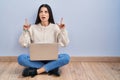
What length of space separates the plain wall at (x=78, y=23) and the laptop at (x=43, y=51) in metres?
0.47

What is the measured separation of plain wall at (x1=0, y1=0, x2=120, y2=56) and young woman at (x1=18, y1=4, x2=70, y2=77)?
18 cm

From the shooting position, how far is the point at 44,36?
225 centimetres

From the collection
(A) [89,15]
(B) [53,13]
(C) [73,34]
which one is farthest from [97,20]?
(B) [53,13]

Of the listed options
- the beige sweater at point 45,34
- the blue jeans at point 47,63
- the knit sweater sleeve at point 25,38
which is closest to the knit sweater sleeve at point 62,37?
the beige sweater at point 45,34

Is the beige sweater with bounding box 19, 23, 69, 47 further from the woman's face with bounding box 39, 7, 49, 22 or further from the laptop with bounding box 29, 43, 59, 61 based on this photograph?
the laptop with bounding box 29, 43, 59, 61

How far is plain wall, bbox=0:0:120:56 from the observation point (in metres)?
2.41

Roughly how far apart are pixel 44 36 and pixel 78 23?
454 mm

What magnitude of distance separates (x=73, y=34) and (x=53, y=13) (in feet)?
1.08

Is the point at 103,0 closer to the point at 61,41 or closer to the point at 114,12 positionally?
the point at 114,12

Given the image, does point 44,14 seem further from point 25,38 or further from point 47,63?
point 47,63

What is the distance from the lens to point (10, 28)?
245cm

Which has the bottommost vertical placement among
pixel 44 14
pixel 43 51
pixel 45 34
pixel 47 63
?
pixel 47 63

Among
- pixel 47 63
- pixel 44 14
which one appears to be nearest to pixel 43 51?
pixel 47 63

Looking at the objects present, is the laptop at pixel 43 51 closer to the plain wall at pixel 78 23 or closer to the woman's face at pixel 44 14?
the woman's face at pixel 44 14
